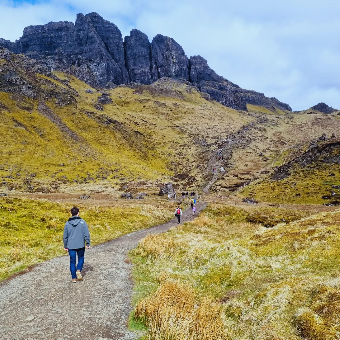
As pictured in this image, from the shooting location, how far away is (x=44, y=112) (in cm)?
13250

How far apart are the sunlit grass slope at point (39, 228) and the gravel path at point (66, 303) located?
7.45 feet

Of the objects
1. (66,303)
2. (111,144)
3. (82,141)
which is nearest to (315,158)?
(111,144)

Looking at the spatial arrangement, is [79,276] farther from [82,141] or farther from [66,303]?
[82,141]

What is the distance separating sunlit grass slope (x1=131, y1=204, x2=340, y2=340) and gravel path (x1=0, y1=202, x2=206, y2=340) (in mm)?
989

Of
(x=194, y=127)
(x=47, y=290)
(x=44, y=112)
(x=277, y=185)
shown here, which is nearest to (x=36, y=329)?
(x=47, y=290)

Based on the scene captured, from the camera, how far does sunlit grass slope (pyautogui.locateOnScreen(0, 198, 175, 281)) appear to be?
721 inches

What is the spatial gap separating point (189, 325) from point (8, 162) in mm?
104605

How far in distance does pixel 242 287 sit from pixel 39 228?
20.9 metres

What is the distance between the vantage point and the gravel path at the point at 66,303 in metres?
9.75

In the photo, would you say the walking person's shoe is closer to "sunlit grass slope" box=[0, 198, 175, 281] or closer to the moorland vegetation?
the moorland vegetation

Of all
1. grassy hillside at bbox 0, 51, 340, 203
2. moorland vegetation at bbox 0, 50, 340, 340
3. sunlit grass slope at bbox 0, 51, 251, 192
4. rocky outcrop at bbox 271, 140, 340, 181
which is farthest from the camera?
sunlit grass slope at bbox 0, 51, 251, 192

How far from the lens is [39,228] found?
87.4ft

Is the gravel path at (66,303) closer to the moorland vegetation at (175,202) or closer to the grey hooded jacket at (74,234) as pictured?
the moorland vegetation at (175,202)

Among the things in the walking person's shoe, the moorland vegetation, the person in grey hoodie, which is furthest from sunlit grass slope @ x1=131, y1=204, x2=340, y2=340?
the person in grey hoodie
